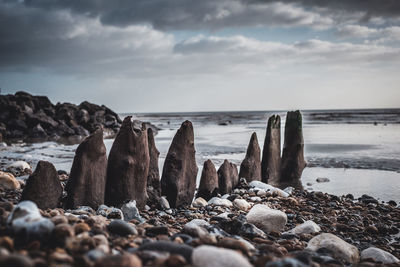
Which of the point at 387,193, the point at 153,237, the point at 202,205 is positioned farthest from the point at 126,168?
the point at 387,193

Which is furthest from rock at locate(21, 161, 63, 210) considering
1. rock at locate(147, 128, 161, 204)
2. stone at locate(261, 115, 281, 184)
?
stone at locate(261, 115, 281, 184)

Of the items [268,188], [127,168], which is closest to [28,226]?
[127,168]

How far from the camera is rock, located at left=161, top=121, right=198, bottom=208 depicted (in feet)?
20.9

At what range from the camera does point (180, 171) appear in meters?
6.46

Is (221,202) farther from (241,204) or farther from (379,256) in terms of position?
(379,256)

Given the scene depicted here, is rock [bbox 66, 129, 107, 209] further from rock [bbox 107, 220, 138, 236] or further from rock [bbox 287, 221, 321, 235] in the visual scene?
rock [bbox 287, 221, 321, 235]

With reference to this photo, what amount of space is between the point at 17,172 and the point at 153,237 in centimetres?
710

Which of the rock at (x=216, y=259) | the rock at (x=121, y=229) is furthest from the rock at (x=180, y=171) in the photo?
the rock at (x=216, y=259)

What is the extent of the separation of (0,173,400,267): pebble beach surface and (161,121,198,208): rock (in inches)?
10.2

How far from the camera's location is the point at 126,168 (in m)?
5.62

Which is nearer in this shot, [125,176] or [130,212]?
[130,212]

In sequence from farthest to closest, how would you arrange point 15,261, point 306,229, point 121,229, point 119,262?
point 306,229, point 121,229, point 119,262, point 15,261

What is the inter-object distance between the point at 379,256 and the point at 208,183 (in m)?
3.65

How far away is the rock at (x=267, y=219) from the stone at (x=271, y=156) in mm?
3949
